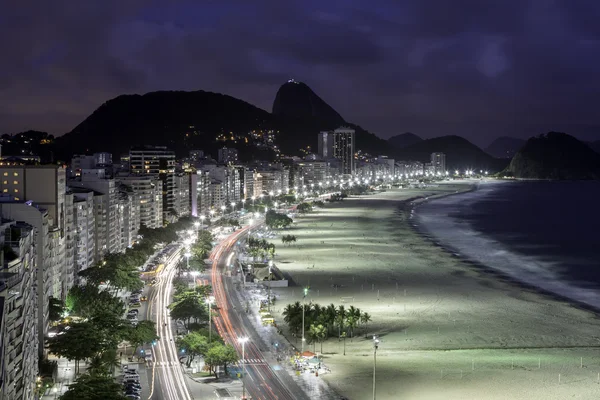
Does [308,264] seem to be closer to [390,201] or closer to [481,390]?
[481,390]

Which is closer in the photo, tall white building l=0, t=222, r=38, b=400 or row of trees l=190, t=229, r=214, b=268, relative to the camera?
tall white building l=0, t=222, r=38, b=400

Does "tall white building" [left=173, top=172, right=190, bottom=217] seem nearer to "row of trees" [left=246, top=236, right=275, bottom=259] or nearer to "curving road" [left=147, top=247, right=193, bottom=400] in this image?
"row of trees" [left=246, top=236, right=275, bottom=259]

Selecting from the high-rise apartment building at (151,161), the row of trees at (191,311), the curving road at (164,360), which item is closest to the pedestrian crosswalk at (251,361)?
the curving road at (164,360)

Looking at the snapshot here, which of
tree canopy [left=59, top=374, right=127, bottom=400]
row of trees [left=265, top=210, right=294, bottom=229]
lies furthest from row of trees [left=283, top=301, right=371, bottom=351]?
row of trees [left=265, top=210, right=294, bottom=229]

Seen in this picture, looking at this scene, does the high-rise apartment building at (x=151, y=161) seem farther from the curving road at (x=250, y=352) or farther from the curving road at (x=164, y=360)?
the curving road at (x=164, y=360)

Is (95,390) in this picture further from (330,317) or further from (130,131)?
(130,131)

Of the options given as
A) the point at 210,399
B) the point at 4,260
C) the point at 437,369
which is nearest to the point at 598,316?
the point at 437,369
